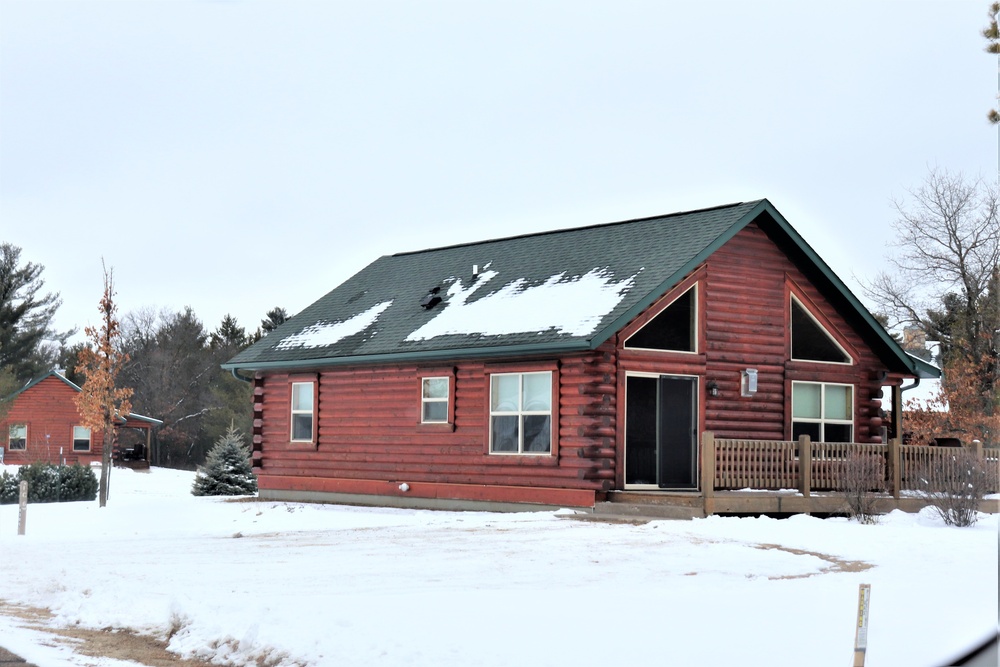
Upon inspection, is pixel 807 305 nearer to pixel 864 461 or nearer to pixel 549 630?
pixel 864 461

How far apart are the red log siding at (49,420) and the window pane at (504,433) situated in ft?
128

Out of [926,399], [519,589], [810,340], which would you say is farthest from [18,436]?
[519,589]

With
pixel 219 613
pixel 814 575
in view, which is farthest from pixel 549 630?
pixel 814 575

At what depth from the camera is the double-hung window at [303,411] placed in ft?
91.3

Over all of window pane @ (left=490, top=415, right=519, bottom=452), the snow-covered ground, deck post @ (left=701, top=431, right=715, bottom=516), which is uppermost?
window pane @ (left=490, top=415, right=519, bottom=452)

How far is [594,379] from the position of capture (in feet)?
70.4

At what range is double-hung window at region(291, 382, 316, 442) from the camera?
27.8 m

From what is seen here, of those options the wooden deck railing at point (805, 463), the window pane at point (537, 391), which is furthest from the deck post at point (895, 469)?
the window pane at point (537, 391)

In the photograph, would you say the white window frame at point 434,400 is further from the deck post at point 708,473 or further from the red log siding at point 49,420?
the red log siding at point 49,420

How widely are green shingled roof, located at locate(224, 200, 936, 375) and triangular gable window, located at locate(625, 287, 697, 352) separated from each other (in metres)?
0.74

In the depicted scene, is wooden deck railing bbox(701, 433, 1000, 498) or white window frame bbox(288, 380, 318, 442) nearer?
wooden deck railing bbox(701, 433, 1000, 498)

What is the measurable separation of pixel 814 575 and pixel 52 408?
5038 cm

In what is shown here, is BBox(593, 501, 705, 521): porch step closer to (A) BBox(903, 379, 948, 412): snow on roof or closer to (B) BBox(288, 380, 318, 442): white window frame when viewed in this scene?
(B) BBox(288, 380, 318, 442): white window frame

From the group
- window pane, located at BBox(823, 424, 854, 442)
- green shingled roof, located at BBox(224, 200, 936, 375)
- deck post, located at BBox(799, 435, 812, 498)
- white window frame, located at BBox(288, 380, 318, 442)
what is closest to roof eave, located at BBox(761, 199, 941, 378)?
green shingled roof, located at BBox(224, 200, 936, 375)
